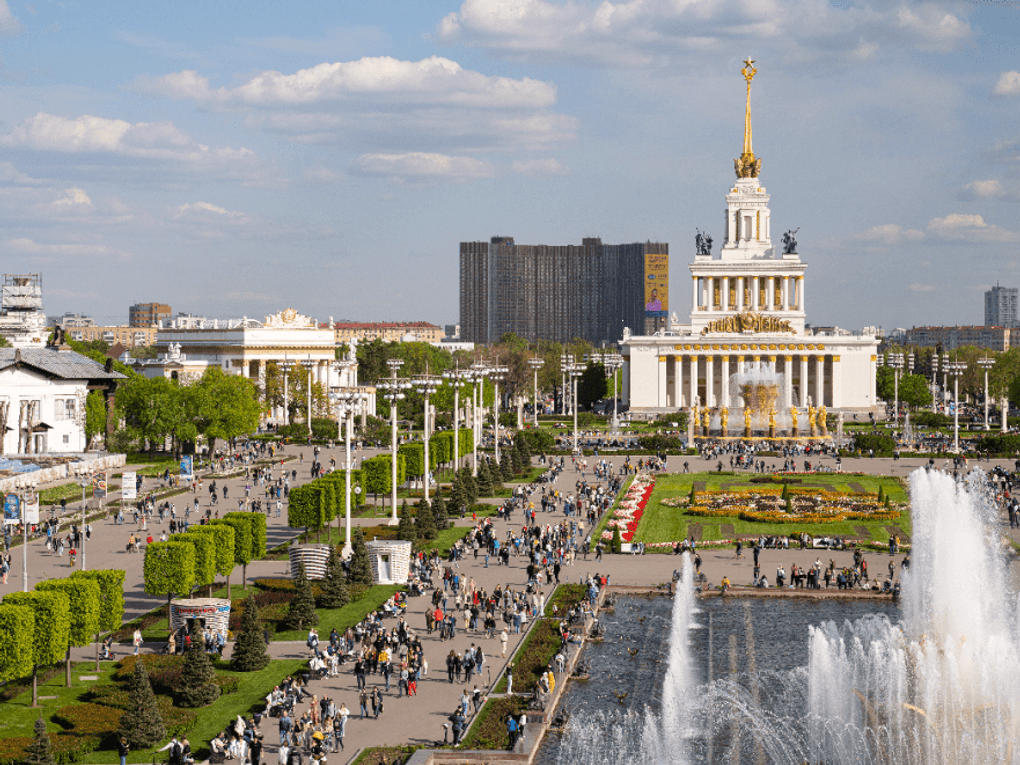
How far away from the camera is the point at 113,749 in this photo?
92.6ft

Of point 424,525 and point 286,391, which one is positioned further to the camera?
point 286,391

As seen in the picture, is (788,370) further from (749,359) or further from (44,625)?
(44,625)

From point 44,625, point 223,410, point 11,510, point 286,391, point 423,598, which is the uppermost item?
point 286,391

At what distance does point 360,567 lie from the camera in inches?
1805

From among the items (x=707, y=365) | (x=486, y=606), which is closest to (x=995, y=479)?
(x=486, y=606)

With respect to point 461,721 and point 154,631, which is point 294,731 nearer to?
point 461,721

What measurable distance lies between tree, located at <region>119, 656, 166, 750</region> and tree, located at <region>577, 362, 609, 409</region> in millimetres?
121709

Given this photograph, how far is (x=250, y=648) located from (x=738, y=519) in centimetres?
3363

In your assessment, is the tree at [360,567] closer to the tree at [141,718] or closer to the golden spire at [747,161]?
the tree at [141,718]

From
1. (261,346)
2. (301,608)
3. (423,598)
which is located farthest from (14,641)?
(261,346)

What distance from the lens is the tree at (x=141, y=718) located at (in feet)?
91.4

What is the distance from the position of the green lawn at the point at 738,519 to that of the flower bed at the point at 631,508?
1.20 ft

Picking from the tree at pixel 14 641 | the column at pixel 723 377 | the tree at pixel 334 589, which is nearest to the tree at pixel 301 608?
the tree at pixel 334 589

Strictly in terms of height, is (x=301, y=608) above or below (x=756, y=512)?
below
